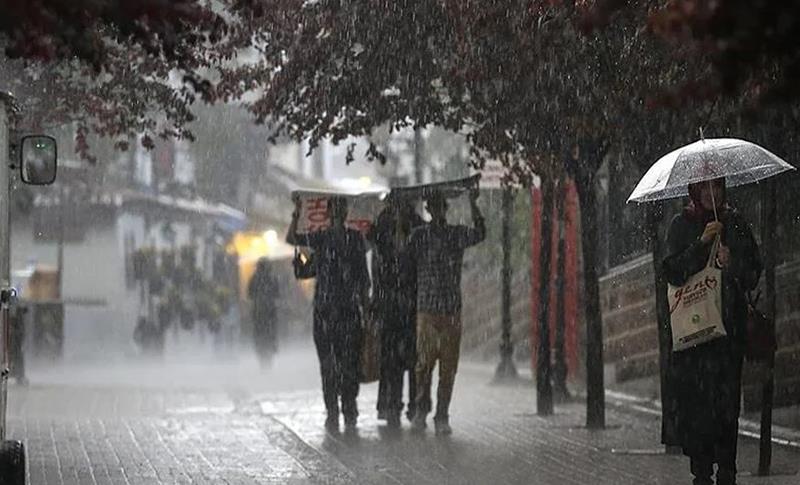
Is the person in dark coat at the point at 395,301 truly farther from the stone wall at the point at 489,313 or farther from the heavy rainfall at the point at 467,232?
the stone wall at the point at 489,313

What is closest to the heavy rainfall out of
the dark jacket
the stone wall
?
the stone wall

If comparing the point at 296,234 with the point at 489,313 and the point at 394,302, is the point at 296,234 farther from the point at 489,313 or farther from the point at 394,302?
the point at 489,313

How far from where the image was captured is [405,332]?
15.0m

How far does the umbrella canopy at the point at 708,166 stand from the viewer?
962cm

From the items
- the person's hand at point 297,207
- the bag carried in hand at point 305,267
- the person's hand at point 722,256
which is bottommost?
the bag carried in hand at point 305,267

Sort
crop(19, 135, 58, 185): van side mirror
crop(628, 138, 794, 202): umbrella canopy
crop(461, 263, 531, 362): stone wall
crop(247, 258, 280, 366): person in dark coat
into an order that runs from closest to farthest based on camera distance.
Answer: crop(628, 138, 794, 202): umbrella canopy, crop(19, 135, 58, 185): van side mirror, crop(247, 258, 280, 366): person in dark coat, crop(461, 263, 531, 362): stone wall

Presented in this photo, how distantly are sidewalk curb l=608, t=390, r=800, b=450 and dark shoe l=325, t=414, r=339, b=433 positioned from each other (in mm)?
3326

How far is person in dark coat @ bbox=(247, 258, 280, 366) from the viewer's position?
26906mm

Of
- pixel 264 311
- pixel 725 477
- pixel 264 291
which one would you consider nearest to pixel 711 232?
pixel 725 477

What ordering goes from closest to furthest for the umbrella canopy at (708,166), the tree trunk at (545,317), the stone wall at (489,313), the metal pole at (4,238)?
the metal pole at (4,238), the umbrella canopy at (708,166), the tree trunk at (545,317), the stone wall at (489,313)

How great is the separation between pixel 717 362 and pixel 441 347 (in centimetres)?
532

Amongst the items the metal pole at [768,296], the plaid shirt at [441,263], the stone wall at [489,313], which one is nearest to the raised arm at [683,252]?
the metal pole at [768,296]

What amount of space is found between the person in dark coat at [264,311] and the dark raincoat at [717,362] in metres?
17.7

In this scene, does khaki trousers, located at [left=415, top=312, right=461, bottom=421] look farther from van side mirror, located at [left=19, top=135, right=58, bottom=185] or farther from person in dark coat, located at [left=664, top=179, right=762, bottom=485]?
person in dark coat, located at [left=664, top=179, right=762, bottom=485]
